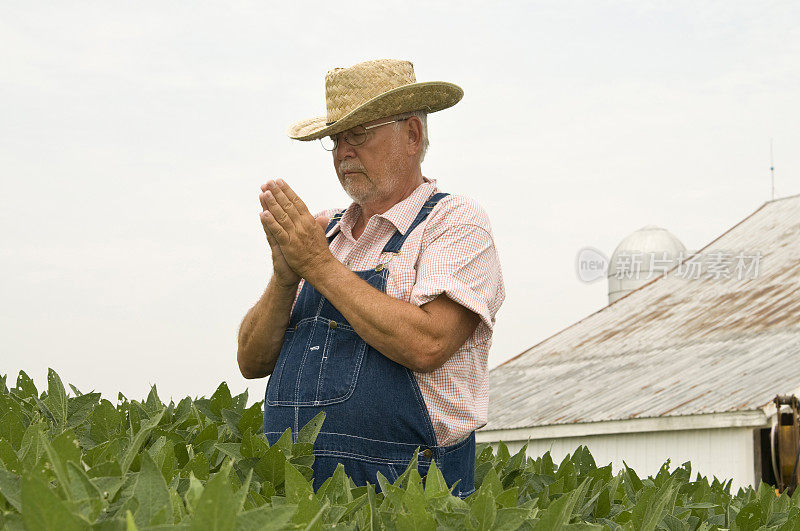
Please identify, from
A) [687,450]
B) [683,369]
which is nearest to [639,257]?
[683,369]

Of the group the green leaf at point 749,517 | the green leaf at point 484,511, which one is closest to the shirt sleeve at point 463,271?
the green leaf at point 749,517

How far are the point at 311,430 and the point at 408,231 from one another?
33.3 inches

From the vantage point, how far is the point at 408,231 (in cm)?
363

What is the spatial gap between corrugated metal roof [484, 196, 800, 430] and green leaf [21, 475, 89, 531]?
510 inches

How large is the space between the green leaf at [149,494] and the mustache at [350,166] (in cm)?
199

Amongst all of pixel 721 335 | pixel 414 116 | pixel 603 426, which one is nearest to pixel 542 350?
pixel 721 335

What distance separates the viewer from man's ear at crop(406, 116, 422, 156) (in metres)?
3.85

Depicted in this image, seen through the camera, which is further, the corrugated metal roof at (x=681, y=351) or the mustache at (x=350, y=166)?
the corrugated metal roof at (x=681, y=351)

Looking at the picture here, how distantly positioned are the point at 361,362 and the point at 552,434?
46.8 ft

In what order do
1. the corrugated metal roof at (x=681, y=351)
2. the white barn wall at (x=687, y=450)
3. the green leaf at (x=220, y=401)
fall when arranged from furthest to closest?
the corrugated metal roof at (x=681, y=351)
the white barn wall at (x=687, y=450)
the green leaf at (x=220, y=401)

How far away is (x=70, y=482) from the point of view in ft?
6.50

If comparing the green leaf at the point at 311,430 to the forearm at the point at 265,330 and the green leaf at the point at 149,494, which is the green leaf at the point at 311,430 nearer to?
the forearm at the point at 265,330

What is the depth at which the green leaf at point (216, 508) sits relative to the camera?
161 cm

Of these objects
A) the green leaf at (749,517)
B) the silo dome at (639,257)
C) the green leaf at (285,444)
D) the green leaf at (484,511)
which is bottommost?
the green leaf at (749,517)
